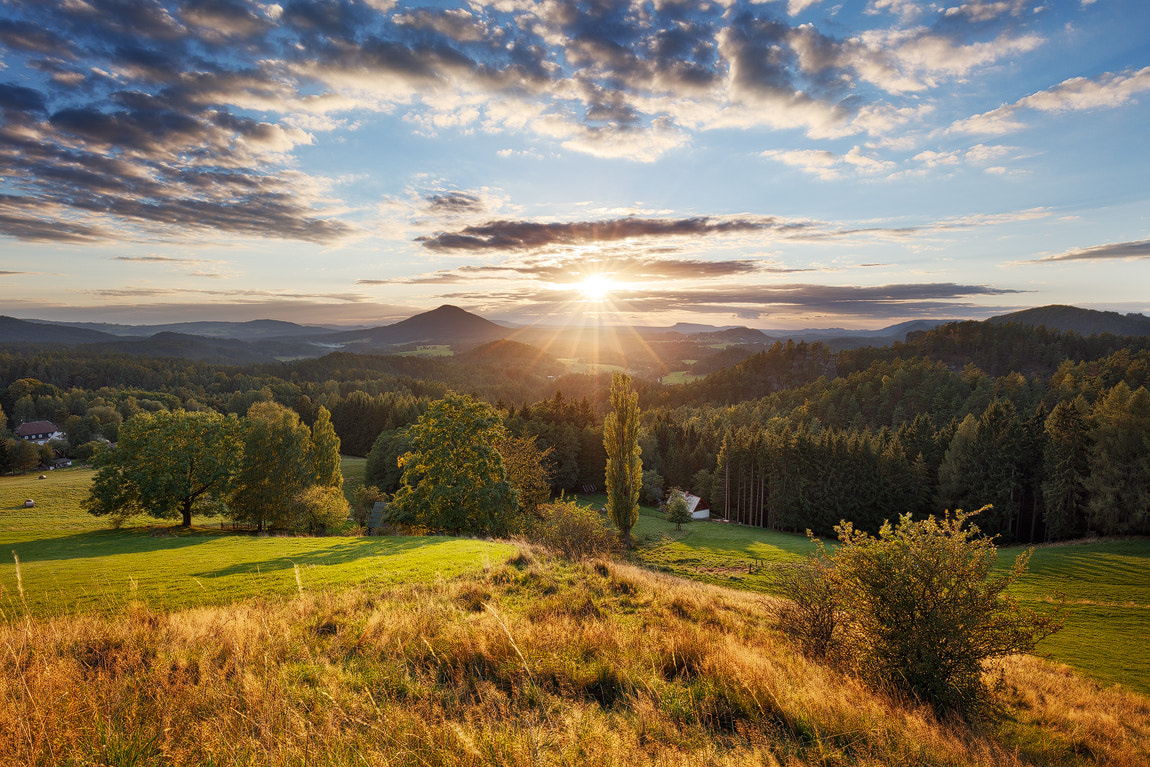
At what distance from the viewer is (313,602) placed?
9.48 m

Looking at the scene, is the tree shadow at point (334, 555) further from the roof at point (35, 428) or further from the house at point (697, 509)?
the roof at point (35, 428)

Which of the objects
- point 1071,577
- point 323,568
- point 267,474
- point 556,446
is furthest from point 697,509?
point 323,568

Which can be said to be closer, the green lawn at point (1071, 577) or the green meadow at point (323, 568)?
the green meadow at point (323, 568)

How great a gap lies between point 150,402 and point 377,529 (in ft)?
366

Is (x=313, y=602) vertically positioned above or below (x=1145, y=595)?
above

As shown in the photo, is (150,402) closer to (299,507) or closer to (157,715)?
(299,507)

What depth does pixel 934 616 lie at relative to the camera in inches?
322

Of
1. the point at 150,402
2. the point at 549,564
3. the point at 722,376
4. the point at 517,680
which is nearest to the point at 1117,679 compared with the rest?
the point at 549,564

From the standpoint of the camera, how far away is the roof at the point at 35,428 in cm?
10012

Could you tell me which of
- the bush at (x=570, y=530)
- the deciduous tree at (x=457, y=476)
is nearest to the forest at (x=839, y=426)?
the deciduous tree at (x=457, y=476)

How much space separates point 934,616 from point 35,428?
157 m

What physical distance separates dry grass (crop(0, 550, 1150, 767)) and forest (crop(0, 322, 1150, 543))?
81.2 ft

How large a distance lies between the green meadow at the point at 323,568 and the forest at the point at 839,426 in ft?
31.4

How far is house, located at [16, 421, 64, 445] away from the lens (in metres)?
100
